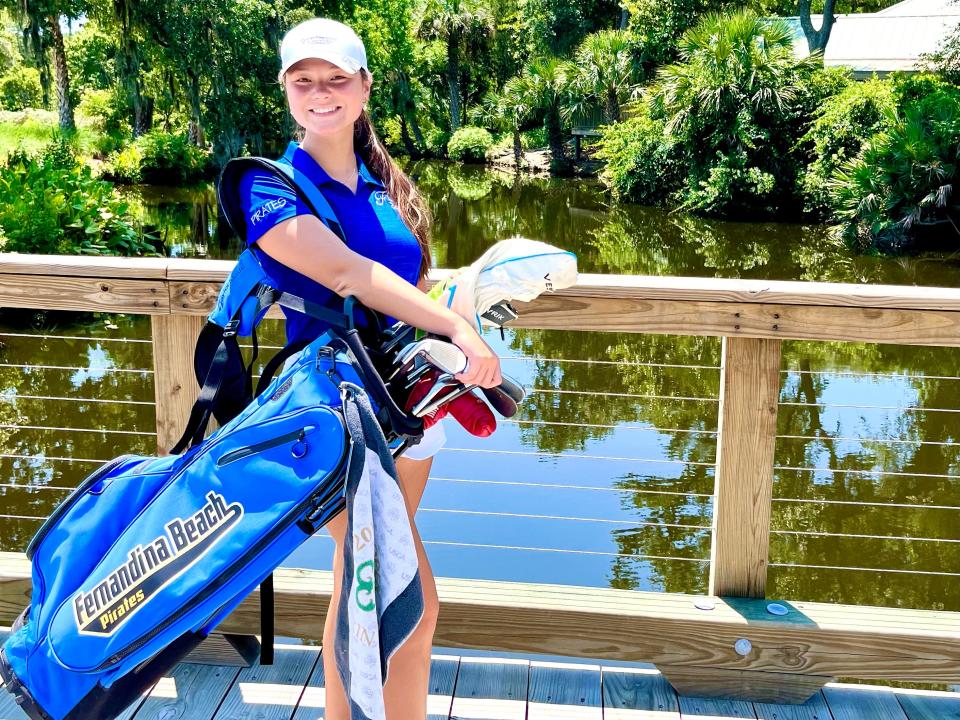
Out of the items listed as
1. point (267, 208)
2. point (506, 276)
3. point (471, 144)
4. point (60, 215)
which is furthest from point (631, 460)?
point (471, 144)

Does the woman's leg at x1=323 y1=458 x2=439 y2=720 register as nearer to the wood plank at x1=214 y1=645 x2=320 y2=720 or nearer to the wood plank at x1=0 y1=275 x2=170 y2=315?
the wood plank at x1=214 y1=645 x2=320 y2=720

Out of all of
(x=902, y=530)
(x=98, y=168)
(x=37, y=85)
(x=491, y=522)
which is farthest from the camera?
(x=37, y=85)

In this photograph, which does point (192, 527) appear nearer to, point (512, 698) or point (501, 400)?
point (501, 400)

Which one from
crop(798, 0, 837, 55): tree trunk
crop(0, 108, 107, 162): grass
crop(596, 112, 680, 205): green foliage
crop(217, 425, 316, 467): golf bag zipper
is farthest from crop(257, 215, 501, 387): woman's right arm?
crop(798, 0, 837, 55): tree trunk

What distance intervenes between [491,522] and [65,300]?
3.44 metres

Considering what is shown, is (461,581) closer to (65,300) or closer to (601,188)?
(65,300)

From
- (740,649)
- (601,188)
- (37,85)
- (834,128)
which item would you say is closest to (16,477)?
(740,649)

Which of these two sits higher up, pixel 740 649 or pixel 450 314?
pixel 450 314

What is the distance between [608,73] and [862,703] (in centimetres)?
2389

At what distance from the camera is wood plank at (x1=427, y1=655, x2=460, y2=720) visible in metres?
2.08

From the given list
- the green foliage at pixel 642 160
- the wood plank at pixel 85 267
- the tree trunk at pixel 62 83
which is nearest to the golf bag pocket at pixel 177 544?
the wood plank at pixel 85 267

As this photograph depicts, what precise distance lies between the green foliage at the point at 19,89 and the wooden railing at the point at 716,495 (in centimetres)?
3934

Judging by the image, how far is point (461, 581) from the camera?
89.4 inches

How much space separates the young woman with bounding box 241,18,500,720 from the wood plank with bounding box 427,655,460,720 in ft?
1.37
